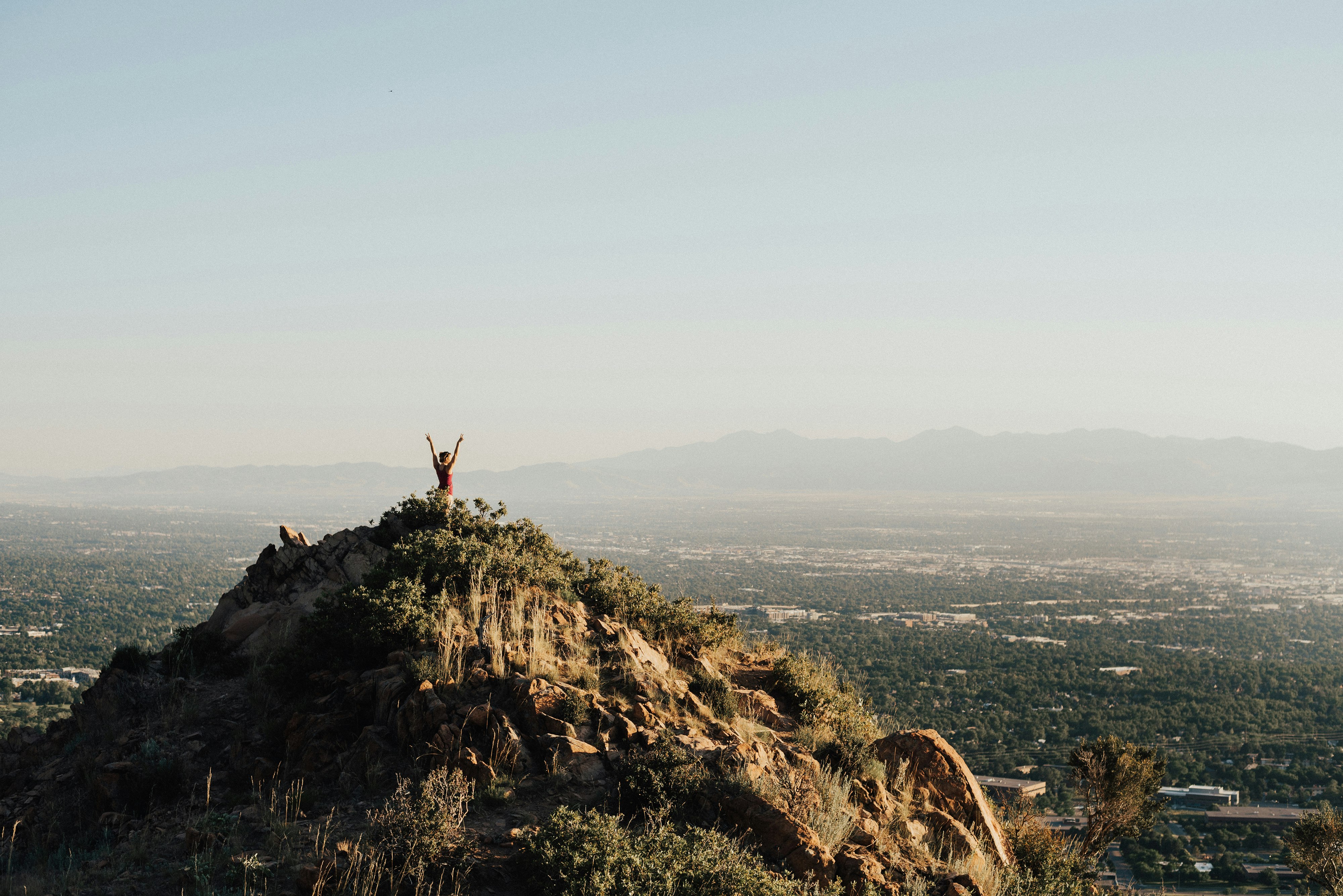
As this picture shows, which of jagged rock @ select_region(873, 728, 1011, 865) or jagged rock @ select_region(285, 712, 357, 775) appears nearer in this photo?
jagged rock @ select_region(285, 712, 357, 775)

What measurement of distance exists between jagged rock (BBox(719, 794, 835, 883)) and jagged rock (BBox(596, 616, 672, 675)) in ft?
9.31

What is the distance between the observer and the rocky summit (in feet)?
22.1

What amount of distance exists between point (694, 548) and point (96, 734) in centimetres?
12288

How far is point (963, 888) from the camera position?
7566 mm

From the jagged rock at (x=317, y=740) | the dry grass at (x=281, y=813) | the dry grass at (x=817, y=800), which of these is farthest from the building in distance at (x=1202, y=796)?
the dry grass at (x=281, y=813)

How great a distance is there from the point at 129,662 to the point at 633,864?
9.64 m

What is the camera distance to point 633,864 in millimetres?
6426

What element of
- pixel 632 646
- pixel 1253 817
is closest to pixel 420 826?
pixel 632 646

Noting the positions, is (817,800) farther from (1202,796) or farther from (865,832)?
(1202,796)

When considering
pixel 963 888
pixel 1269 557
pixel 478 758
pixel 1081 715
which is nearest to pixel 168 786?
pixel 478 758

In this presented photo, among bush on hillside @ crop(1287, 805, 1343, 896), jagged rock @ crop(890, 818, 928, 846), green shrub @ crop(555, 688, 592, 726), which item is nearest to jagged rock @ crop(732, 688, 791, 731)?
jagged rock @ crop(890, 818, 928, 846)

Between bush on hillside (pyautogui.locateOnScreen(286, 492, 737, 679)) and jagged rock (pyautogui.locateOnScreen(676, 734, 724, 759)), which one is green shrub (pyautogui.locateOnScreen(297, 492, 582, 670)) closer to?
bush on hillside (pyautogui.locateOnScreen(286, 492, 737, 679))

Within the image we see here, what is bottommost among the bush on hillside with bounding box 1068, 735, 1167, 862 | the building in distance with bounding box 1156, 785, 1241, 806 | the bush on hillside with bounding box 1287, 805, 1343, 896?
the building in distance with bounding box 1156, 785, 1241, 806

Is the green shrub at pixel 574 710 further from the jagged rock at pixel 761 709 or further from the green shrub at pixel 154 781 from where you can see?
the green shrub at pixel 154 781
